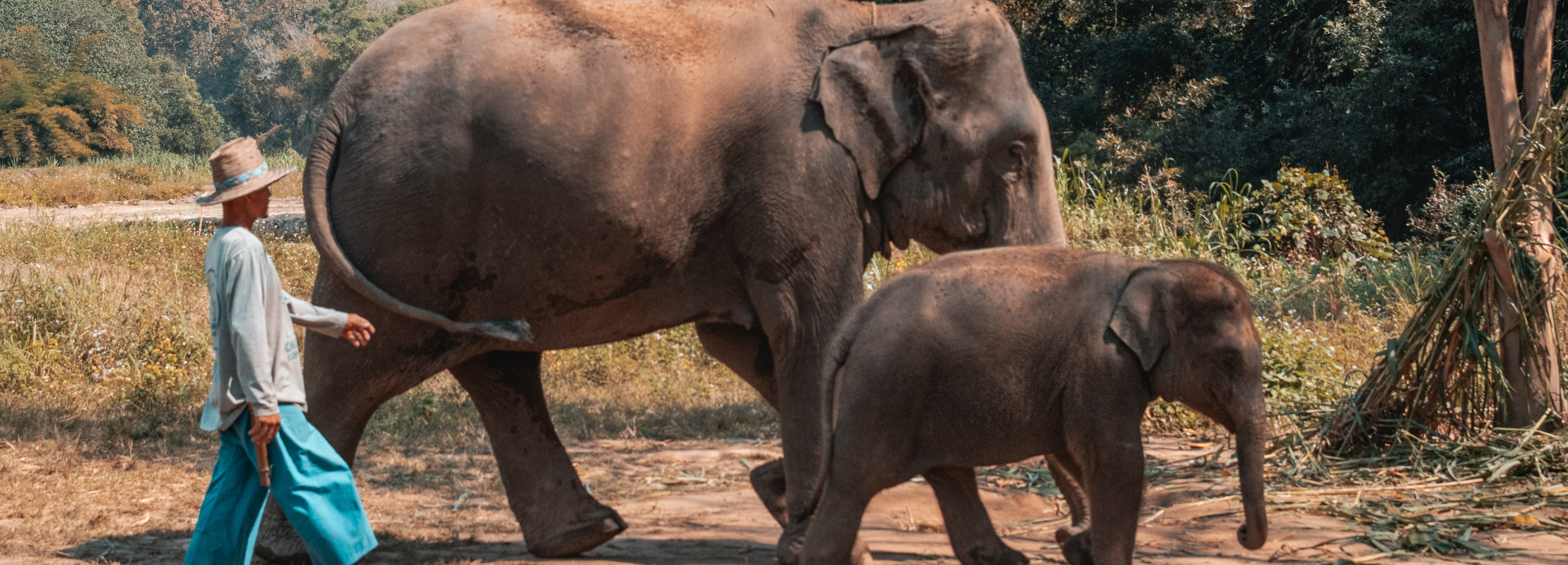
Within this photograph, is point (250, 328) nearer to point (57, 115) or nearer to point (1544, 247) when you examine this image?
point (1544, 247)

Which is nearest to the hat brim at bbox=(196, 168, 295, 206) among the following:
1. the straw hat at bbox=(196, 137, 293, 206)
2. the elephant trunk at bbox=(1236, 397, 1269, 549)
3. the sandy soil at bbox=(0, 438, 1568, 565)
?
the straw hat at bbox=(196, 137, 293, 206)

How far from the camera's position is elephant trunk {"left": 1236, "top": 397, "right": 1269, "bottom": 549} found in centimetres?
352

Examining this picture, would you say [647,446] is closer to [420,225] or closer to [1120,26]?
[420,225]

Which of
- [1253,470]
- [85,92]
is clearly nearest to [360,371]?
[1253,470]

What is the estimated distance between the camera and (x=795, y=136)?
4242mm

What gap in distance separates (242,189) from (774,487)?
2106mm

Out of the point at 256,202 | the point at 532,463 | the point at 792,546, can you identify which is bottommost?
the point at 792,546

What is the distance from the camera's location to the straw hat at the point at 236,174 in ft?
11.7

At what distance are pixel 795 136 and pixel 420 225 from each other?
1.21 m

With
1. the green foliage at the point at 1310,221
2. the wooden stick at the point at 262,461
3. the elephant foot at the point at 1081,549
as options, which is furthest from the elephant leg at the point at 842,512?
the green foliage at the point at 1310,221

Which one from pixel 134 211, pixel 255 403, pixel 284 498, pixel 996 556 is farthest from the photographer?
pixel 134 211

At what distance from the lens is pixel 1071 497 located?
4258mm

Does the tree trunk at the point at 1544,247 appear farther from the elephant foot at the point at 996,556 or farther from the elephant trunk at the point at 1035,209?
the elephant foot at the point at 996,556

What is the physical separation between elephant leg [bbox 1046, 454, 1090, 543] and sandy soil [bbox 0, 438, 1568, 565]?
0.95ft
